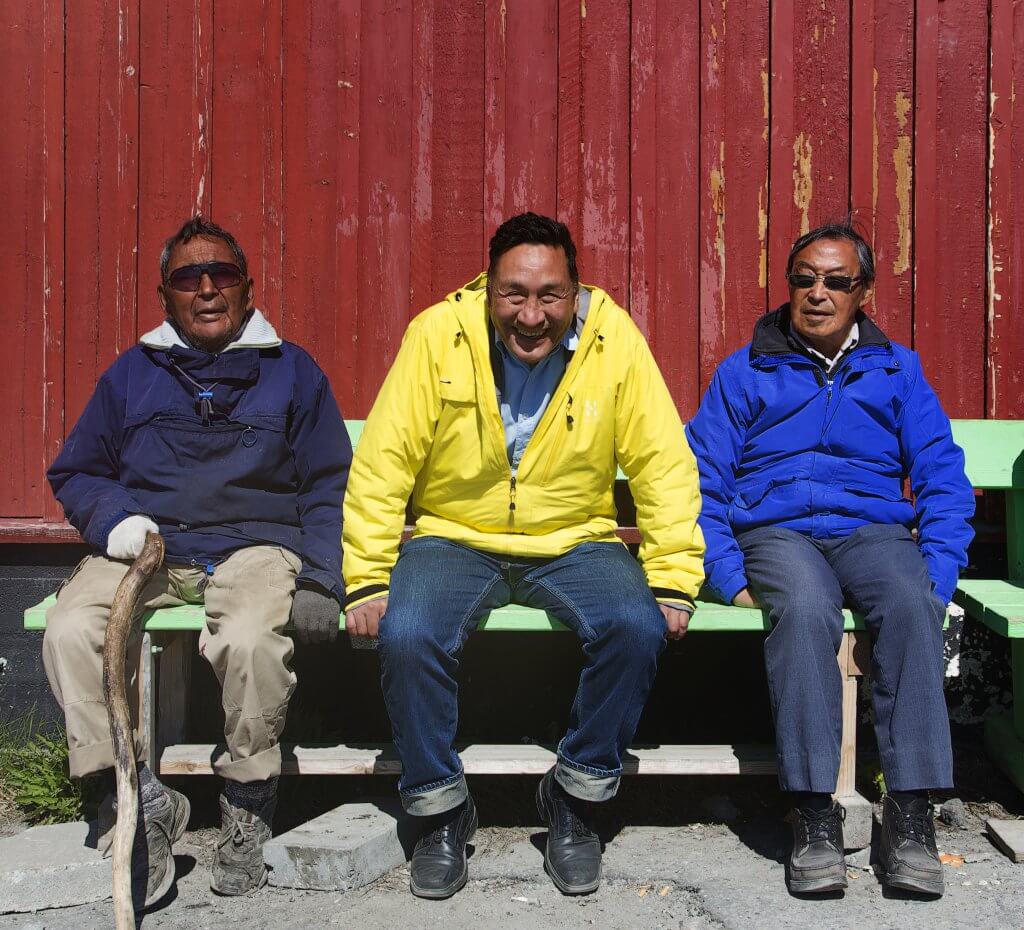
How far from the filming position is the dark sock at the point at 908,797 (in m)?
2.98

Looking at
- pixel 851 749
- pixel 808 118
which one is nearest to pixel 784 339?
pixel 808 118

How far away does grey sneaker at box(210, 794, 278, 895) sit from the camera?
3.03m

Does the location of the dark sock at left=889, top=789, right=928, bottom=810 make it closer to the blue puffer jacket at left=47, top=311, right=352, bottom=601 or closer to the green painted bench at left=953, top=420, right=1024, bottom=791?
the green painted bench at left=953, top=420, right=1024, bottom=791

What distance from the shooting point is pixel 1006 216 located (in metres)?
4.27

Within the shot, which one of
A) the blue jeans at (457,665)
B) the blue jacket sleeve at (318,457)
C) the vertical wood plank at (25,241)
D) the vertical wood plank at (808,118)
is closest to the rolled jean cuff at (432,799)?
the blue jeans at (457,665)

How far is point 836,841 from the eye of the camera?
301 cm

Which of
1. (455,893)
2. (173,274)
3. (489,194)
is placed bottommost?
(455,893)

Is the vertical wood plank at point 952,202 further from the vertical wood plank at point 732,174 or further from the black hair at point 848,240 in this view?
the black hair at point 848,240

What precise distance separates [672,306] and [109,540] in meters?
2.27

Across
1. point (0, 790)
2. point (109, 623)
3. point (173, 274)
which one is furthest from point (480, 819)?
point (173, 274)

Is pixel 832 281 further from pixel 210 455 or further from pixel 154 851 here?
pixel 154 851

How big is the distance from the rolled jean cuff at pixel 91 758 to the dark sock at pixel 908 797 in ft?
6.97

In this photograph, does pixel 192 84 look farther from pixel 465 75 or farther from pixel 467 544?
pixel 467 544

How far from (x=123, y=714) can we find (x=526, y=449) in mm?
1304
